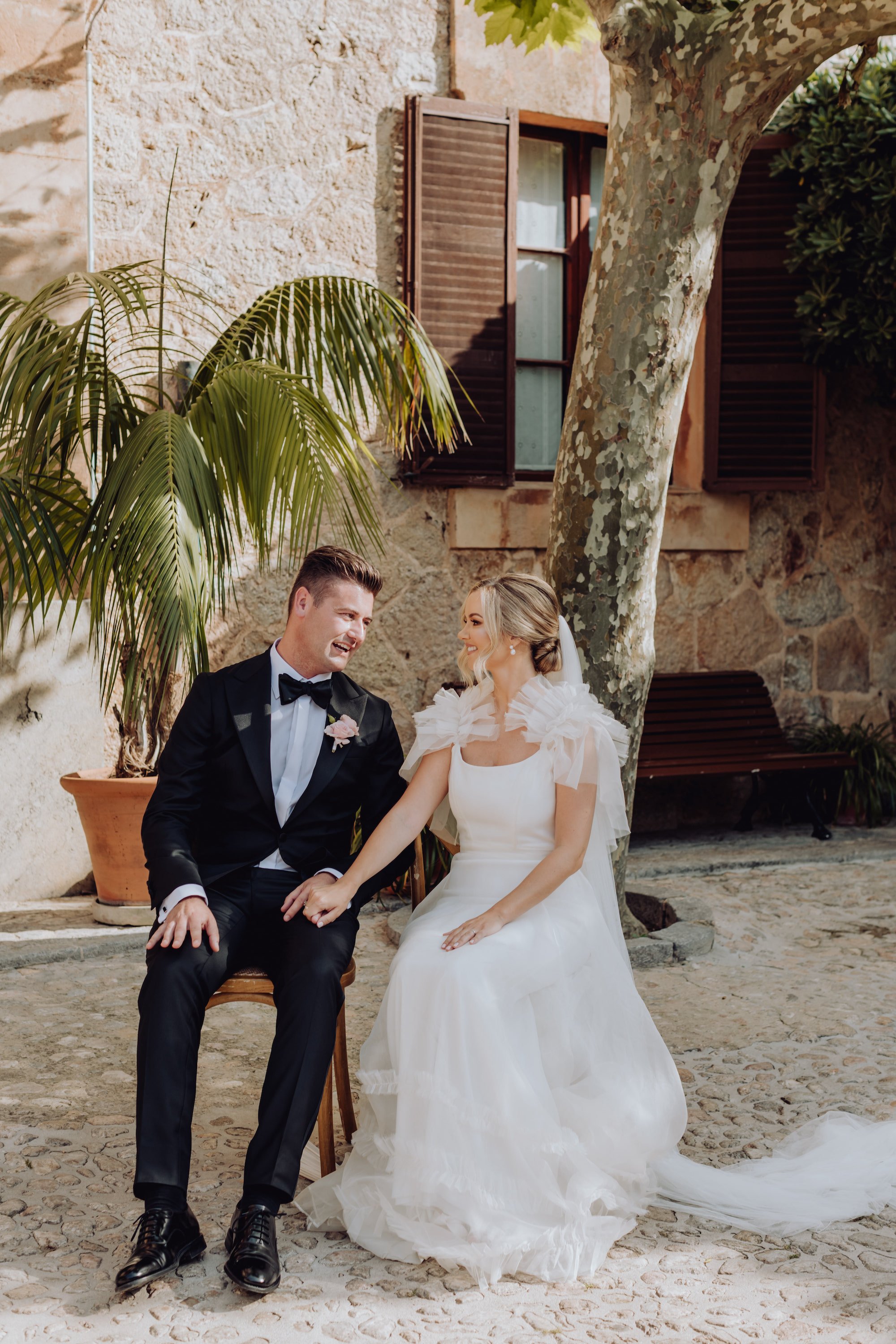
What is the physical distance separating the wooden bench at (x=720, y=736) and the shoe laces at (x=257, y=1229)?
431cm

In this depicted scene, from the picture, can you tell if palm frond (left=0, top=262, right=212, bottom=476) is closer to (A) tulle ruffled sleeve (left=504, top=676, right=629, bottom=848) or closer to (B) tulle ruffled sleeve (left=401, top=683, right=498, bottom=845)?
(B) tulle ruffled sleeve (left=401, top=683, right=498, bottom=845)

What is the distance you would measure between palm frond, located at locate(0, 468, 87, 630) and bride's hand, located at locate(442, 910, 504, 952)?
5.86 feet

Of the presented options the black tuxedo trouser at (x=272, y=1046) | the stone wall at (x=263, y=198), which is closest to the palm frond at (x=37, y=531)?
the stone wall at (x=263, y=198)

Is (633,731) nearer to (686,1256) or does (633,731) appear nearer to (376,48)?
(686,1256)

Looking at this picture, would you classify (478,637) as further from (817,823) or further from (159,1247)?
(817,823)

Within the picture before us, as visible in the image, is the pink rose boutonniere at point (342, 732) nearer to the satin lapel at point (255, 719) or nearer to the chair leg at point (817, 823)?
the satin lapel at point (255, 719)

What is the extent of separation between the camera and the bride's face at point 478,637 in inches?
126

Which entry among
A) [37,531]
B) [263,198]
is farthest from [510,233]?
[37,531]

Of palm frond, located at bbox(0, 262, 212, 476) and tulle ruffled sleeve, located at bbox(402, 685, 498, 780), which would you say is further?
palm frond, located at bbox(0, 262, 212, 476)

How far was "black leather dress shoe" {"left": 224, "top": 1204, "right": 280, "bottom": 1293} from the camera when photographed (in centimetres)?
244

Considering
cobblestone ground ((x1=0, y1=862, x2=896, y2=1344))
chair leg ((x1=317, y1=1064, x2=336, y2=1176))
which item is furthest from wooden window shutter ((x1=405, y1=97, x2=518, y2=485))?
chair leg ((x1=317, y1=1064, x2=336, y2=1176))

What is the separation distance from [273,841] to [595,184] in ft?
17.3

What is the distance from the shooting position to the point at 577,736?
3094mm

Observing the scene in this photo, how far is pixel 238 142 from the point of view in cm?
620
